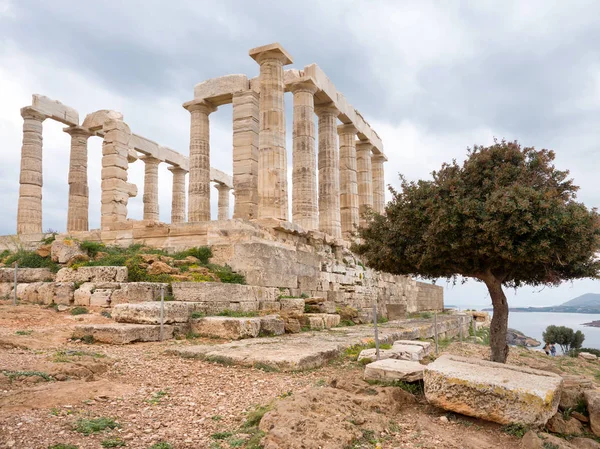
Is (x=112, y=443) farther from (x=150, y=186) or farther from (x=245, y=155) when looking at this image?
(x=150, y=186)

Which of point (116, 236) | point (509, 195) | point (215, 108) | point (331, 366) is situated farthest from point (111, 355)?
point (215, 108)

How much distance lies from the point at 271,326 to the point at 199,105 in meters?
14.2

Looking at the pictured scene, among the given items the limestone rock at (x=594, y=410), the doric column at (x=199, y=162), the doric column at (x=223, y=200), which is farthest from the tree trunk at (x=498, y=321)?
the doric column at (x=223, y=200)

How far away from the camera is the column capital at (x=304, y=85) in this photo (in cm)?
1998

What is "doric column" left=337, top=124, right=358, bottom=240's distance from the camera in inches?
981

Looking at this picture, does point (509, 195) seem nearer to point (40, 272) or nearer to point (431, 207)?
point (431, 207)

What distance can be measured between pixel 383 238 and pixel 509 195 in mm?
2390

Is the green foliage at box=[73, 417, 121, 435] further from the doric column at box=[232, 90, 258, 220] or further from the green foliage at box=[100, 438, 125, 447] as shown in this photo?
the doric column at box=[232, 90, 258, 220]

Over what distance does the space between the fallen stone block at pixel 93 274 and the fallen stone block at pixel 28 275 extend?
0.91 metres

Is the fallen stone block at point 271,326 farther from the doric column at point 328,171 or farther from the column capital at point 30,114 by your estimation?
the column capital at point 30,114

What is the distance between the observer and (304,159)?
20.2m

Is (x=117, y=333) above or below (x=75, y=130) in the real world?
below

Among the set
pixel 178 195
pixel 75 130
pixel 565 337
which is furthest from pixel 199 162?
pixel 565 337

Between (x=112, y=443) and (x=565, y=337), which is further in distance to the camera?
(x=565, y=337)
